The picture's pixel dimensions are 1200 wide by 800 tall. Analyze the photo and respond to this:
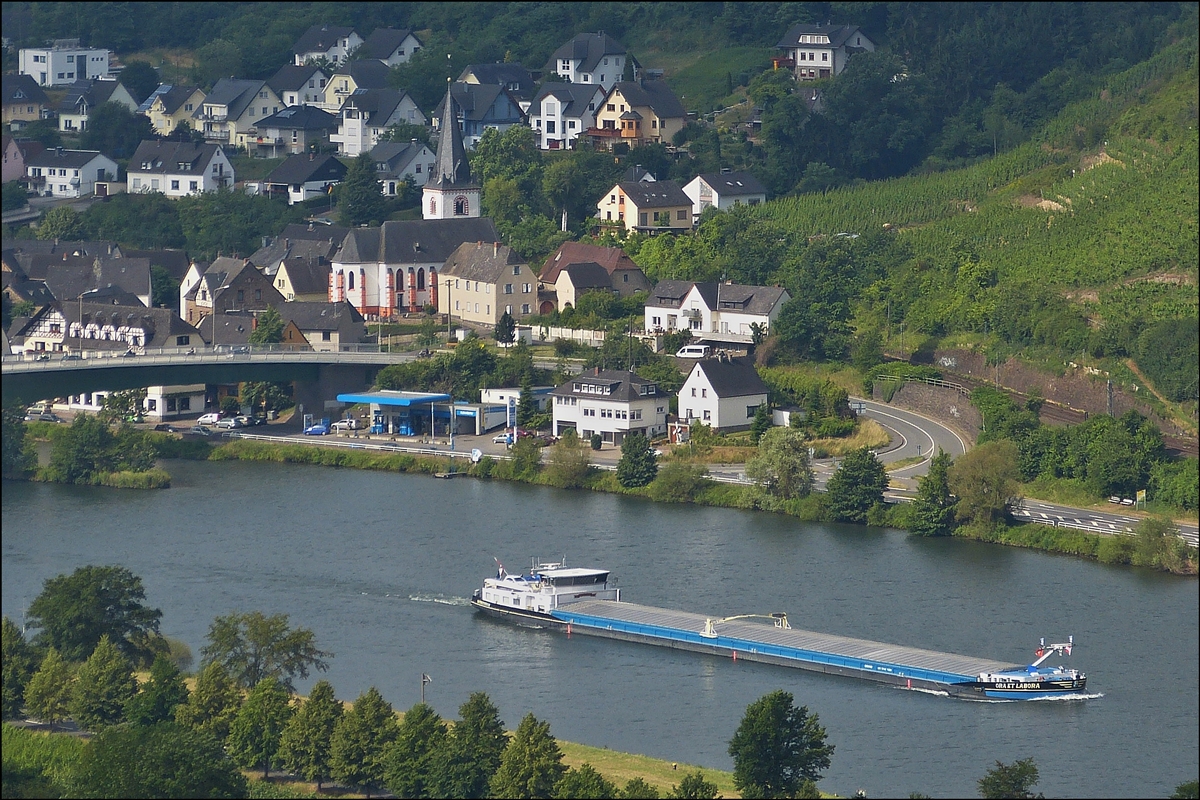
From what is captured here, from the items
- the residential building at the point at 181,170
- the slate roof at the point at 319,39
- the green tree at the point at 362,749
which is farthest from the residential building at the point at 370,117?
the green tree at the point at 362,749

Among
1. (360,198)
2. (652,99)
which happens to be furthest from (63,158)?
(652,99)

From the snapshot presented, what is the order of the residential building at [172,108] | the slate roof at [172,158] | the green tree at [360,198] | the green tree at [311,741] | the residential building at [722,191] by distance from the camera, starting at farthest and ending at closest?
the residential building at [172,108], the slate roof at [172,158], the green tree at [360,198], the residential building at [722,191], the green tree at [311,741]

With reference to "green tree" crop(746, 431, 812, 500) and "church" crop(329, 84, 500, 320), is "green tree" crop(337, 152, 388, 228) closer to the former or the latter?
"church" crop(329, 84, 500, 320)

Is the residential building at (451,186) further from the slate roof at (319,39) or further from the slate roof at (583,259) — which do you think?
the slate roof at (319,39)

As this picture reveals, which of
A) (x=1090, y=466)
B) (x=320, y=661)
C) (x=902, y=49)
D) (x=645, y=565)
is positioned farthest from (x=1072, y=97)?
(x=320, y=661)

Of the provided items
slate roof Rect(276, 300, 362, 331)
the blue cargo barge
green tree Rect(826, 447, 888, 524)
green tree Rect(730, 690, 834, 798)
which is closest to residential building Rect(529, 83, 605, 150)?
slate roof Rect(276, 300, 362, 331)
